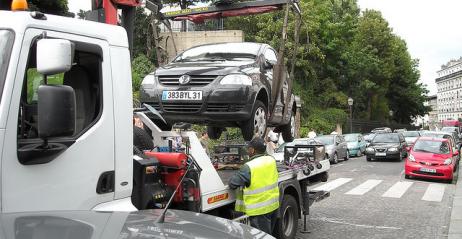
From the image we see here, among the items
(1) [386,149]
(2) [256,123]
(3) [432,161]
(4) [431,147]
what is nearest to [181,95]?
(2) [256,123]

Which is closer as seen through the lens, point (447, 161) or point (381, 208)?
point (381, 208)

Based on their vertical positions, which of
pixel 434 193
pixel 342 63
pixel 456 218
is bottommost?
pixel 434 193

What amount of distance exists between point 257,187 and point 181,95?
1467 millimetres

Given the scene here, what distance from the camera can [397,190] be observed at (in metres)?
14.0

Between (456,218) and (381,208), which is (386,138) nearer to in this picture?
(381,208)

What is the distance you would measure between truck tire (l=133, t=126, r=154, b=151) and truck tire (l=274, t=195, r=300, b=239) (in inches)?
94.3

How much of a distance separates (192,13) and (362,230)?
4.77m

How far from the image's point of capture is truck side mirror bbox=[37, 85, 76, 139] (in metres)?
2.72

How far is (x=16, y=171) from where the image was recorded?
9.67ft

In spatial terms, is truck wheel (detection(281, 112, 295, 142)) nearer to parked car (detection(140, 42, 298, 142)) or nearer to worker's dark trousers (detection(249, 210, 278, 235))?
parked car (detection(140, 42, 298, 142))

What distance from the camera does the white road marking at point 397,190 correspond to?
42.7ft

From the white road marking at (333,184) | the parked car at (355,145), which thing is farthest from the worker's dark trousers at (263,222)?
the parked car at (355,145)

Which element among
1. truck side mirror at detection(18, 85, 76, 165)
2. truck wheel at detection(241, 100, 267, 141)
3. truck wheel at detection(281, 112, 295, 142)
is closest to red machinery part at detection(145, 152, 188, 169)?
truck side mirror at detection(18, 85, 76, 165)

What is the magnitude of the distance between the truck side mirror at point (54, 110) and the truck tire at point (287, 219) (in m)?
4.10
